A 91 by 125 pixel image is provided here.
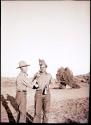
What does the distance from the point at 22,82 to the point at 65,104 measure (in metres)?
0.36

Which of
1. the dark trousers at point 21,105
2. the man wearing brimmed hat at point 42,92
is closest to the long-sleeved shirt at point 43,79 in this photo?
the man wearing brimmed hat at point 42,92

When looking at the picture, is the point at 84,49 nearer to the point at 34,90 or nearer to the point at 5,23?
the point at 34,90

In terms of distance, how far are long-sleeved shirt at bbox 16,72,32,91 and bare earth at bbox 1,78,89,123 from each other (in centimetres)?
3

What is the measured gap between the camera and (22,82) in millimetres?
2039

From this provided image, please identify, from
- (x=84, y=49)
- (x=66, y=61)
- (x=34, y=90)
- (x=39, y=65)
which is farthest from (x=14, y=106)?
(x=84, y=49)

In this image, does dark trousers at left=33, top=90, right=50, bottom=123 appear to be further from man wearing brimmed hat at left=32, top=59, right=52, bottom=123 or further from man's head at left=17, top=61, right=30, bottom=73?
man's head at left=17, top=61, right=30, bottom=73

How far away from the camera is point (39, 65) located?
6.70 feet

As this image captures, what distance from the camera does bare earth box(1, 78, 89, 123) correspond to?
2.04 meters

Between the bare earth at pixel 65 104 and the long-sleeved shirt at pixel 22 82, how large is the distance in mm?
33

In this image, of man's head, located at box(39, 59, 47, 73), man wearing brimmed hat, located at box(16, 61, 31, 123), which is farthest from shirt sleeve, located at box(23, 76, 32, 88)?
man's head, located at box(39, 59, 47, 73)

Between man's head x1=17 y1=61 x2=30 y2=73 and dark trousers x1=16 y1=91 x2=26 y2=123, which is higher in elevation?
man's head x1=17 y1=61 x2=30 y2=73

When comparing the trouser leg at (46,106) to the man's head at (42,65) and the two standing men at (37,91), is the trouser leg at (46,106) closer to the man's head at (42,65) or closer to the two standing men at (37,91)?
the two standing men at (37,91)

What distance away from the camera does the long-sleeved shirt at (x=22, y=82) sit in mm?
2035

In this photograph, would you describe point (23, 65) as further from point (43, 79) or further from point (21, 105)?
point (21, 105)
